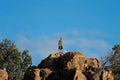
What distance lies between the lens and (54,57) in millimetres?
61156

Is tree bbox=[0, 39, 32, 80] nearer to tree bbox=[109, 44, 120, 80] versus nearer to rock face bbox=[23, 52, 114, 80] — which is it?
tree bbox=[109, 44, 120, 80]

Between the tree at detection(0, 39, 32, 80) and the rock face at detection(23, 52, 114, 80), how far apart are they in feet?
102

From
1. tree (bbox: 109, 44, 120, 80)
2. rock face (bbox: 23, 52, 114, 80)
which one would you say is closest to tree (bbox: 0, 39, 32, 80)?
tree (bbox: 109, 44, 120, 80)

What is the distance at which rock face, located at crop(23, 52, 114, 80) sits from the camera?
2210 inches

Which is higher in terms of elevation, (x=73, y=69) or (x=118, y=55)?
(x=118, y=55)

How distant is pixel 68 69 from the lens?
56.8m

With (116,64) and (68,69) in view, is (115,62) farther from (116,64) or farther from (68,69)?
(68,69)

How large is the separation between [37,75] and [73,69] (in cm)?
468

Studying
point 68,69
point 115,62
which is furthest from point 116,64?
point 68,69

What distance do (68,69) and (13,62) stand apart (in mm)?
37281

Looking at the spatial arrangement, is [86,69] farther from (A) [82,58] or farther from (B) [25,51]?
(B) [25,51]

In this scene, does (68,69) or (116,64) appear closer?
(68,69)

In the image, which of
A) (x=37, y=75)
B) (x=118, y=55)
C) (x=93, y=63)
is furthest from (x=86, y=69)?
(x=118, y=55)

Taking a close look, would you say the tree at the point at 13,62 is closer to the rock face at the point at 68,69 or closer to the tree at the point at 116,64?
the tree at the point at 116,64
